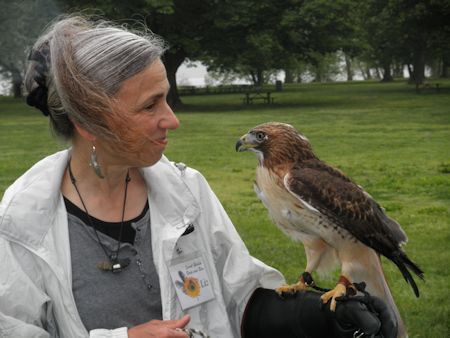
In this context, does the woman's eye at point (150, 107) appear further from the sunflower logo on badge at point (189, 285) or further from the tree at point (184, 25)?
the tree at point (184, 25)

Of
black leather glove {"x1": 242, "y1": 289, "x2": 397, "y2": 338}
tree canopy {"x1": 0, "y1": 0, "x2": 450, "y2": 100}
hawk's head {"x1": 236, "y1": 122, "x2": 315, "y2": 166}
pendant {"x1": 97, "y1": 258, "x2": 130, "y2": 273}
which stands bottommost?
black leather glove {"x1": 242, "y1": 289, "x2": 397, "y2": 338}

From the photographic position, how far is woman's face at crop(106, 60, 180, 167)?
1957mm

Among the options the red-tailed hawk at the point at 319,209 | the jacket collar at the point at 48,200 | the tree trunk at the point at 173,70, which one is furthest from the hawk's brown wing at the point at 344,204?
the tree trunk at the point at 173,70

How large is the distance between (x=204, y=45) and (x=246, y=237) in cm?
2324

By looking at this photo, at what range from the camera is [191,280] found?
2164 mm

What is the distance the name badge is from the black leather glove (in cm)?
19

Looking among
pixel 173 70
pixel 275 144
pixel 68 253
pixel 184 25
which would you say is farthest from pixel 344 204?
pixel 173 70

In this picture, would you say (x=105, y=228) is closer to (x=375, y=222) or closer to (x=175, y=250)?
(x=175, y=250)

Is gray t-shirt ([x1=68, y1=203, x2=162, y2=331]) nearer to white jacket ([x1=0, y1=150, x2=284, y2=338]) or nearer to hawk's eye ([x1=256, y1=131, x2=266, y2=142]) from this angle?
white jacket ([x1=0, y1=150, x2=284, y2=338])

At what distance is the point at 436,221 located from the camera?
7219 mm

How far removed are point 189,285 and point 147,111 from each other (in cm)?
56

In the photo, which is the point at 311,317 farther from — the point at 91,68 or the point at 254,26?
the point at 254,26

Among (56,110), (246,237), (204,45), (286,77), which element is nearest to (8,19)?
(204,45)

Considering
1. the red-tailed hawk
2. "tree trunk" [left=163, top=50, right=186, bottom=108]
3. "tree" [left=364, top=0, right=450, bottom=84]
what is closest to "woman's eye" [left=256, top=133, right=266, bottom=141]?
the red-tailed hawk
